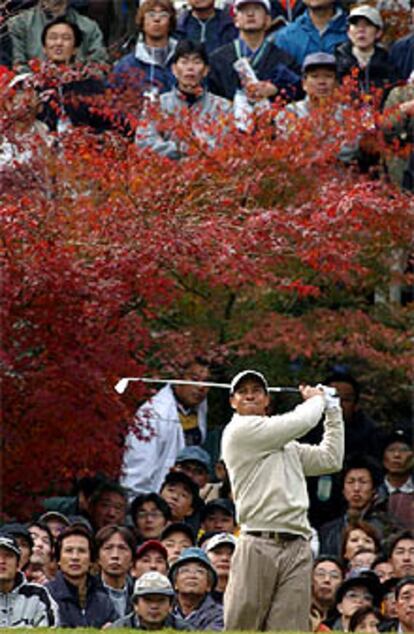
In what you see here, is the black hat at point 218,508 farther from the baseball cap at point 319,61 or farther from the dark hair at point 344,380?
the baseball cap at point 319,61

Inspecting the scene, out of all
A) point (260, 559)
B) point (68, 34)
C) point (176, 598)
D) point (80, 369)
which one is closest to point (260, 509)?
point (260, 559)

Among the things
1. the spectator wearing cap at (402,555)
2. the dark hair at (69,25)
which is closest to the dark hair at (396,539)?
the spectator wearing cap at (402,555)

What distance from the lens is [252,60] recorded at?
19.8 m

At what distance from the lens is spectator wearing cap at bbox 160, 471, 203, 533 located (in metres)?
15.4

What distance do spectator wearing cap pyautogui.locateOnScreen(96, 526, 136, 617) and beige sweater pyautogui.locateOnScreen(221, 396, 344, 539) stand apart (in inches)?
90.5

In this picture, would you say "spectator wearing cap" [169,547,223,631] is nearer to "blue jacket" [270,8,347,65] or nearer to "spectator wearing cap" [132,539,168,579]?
"spectator wearing cap" [132,539,168,579]

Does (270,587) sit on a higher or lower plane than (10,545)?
lower

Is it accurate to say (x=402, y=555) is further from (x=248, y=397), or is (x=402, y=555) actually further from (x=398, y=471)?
(x=248, y=397)

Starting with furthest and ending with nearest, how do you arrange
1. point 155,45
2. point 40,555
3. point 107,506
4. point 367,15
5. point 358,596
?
point 155,45, point 367,15, point 107,506, point 40,555, point 358,596

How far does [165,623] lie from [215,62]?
360 inches

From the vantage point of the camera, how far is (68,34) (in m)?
19.3

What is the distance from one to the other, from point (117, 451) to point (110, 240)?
172cm

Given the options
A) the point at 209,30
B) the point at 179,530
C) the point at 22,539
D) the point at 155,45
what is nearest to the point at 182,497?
the point at 179,530

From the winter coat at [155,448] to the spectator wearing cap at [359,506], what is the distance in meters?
1.53
